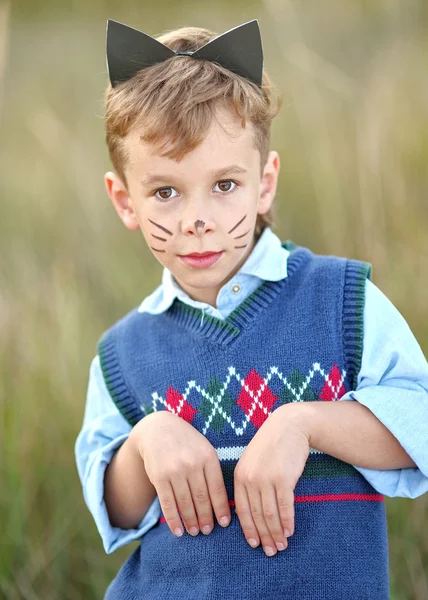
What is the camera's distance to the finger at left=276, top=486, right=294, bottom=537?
1.51 m

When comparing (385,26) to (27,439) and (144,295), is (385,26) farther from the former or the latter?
(27,439)

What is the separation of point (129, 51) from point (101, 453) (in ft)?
3.04

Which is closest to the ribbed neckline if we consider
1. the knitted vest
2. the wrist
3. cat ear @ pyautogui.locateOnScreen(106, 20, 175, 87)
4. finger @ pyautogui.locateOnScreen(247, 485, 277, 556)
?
the knitted vest

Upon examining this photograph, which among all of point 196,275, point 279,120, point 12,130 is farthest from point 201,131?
point 12,130

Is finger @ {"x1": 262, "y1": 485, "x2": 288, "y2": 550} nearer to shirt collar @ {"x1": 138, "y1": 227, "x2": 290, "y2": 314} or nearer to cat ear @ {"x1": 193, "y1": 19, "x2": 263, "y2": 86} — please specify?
shirt collar @ {"x1": 138, "y1": 227, "x2": 290, "y2": 314}

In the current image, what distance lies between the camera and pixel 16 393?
8.15ft

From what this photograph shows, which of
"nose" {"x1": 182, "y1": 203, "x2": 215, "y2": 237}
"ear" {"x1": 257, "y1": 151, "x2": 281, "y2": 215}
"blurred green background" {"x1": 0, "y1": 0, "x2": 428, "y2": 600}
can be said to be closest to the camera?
"nose" {"x1": 182, "y1": 203, "x2": 215, "y2": 237}

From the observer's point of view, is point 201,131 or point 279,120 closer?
point 201,131

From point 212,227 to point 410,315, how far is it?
1041 millimetres

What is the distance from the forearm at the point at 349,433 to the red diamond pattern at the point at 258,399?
0.35 ft

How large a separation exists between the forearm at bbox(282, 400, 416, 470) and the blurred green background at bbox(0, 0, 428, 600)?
713 mm

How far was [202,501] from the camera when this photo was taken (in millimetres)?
1613

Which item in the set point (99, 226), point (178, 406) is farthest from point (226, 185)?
point (99, 226)

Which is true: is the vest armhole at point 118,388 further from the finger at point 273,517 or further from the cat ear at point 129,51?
the cat ear at point 129,51
